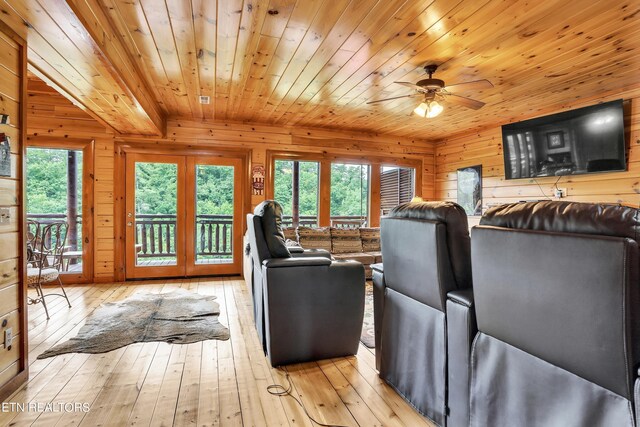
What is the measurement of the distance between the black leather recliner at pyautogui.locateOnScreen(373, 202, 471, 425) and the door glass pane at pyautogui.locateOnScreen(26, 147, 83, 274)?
4.76 metres

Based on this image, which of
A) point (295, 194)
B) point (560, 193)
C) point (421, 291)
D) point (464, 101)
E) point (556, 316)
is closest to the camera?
point (556, 316)

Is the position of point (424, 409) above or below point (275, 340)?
below

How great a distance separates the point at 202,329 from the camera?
306 centimetres

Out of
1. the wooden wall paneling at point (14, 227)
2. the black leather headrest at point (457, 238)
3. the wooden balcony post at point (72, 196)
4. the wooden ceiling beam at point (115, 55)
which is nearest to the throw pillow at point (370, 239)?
the wooden ceiling beam at point (115, 55)

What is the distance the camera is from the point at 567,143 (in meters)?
4.00

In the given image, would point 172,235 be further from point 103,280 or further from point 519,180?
point 519,180

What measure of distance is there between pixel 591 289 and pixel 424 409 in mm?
1170

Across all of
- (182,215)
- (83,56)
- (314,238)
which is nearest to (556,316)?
(83,56)

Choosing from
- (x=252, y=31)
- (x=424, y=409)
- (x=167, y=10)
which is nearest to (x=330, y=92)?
(x=252, y=31)

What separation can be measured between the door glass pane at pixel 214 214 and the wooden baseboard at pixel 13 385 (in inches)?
123

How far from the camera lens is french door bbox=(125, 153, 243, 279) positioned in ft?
16.3

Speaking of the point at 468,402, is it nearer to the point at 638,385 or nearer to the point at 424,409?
the point at 424,409

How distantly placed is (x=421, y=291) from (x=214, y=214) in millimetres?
4221

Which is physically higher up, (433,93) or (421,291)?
(433,93)
